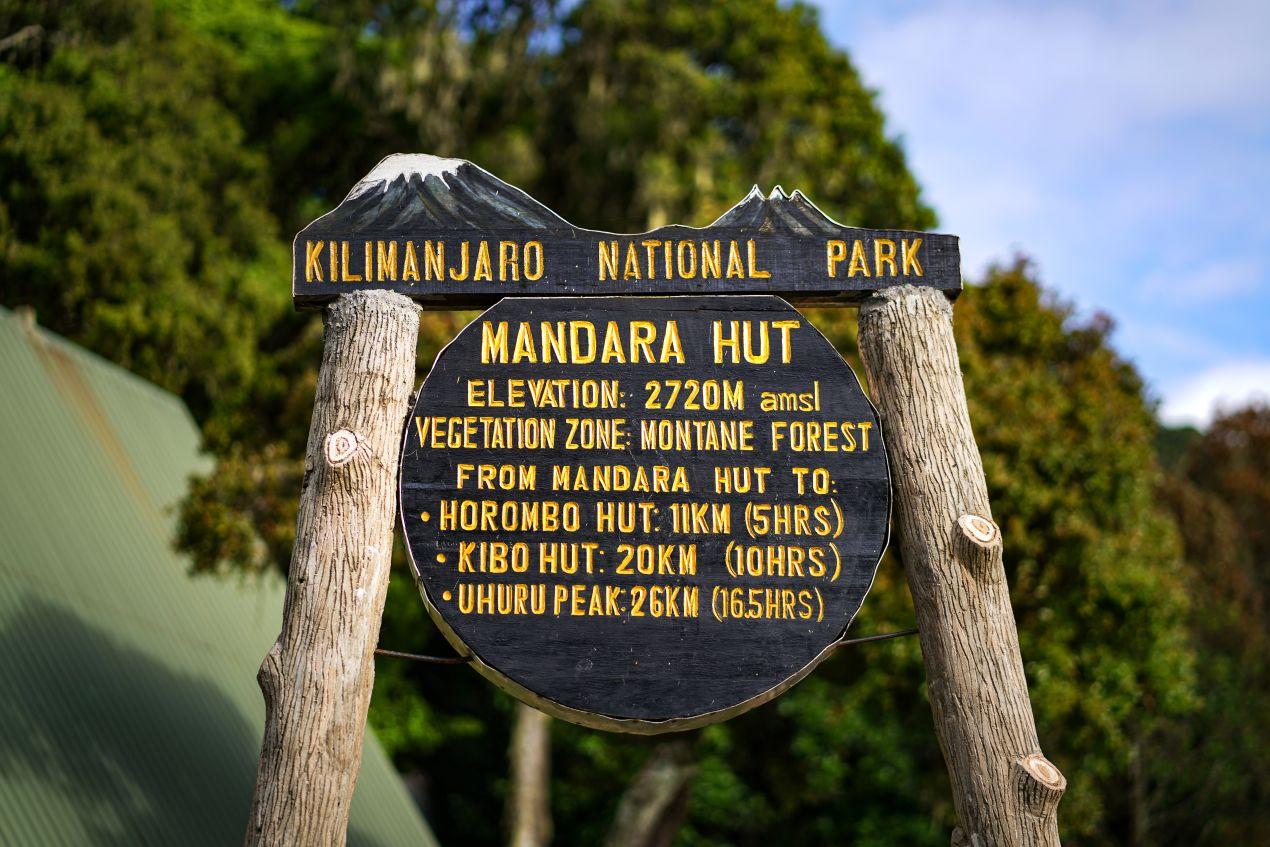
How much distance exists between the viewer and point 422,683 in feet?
77.7

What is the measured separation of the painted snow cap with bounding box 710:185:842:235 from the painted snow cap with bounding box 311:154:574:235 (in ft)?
2.65

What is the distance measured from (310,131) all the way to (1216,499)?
19809mm

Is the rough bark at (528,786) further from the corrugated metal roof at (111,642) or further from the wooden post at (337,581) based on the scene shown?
the wooden post at (337,581)

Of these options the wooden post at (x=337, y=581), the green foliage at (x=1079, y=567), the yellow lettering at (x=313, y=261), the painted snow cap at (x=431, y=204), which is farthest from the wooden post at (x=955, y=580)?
the green foliage at (x=1079, y=567)

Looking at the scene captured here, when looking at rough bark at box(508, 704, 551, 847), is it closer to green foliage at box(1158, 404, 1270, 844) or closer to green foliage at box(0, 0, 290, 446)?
green foliage at box(0, 0, 290, 446)

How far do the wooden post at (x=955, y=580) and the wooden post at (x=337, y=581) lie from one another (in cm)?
219

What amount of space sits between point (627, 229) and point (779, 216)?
16.1 metres

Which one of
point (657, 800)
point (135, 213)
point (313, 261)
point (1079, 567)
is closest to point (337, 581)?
point (313, 261)

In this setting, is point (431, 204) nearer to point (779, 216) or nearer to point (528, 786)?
point (779, 216)

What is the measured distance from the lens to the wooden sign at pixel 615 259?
236 inches

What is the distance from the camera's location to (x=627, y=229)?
72.2ft

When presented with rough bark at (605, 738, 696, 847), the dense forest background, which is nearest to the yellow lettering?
the dense forest background

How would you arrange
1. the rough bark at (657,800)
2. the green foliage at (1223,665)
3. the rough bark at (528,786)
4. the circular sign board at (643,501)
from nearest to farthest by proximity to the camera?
the circular sign board at (643,501), the rough bark at (657,800), the rough bark at (528,786), the green foliage at (1223,665)

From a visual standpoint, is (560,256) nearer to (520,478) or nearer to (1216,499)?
(520,478)
